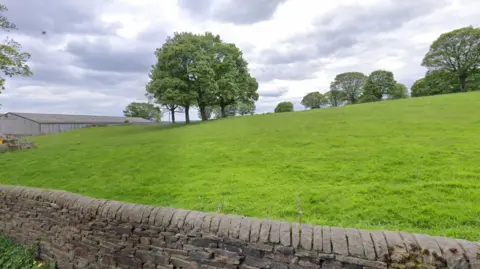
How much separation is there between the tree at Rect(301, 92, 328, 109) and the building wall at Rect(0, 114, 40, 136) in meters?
64.6

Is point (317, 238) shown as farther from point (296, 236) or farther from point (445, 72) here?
point (445, 72)

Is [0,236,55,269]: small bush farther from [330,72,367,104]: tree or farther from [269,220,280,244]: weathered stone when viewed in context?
[330,72,367,104]: tree

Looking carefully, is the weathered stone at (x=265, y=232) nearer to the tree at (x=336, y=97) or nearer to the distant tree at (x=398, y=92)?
the distant tree at (x=398, y=92)

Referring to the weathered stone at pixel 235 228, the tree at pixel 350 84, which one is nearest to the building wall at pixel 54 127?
the weathered stone at pixel 235 228

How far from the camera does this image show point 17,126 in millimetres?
49219

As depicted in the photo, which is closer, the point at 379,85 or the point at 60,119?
the point at 60,119

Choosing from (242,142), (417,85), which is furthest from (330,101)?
(242,142)

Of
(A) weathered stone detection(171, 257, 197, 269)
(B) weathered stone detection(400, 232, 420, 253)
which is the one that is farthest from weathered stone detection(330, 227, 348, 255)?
(A) weathered stone detection(171, 257, 197, 269)

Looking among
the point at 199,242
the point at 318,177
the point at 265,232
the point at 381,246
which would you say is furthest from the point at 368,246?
the point at 318,177

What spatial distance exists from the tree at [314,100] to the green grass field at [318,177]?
62.8 meters

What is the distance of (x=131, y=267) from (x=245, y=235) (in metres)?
2.22

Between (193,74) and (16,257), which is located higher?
(193,74)

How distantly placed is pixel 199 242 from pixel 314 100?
7584cm

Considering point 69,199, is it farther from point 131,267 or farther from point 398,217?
point 398,217
